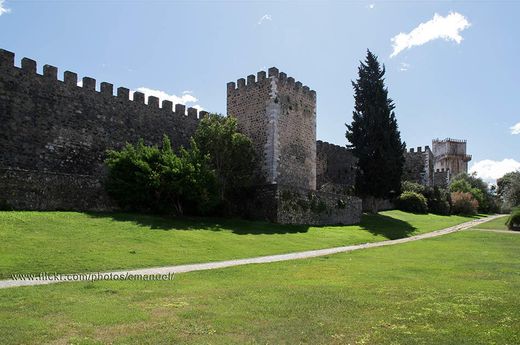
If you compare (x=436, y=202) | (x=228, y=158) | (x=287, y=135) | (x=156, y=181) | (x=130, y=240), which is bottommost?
(x=130, y=240)

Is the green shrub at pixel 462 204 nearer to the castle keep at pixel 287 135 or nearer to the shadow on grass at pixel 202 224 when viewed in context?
the castle keep at pixel 287 135

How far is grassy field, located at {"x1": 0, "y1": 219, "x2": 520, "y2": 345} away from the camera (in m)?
6.41

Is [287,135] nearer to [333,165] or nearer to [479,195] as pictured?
[333,165]

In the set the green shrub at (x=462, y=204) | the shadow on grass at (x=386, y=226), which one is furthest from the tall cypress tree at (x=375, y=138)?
the green shrub at (x=462, y=204)

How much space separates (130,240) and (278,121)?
1646 centimetres

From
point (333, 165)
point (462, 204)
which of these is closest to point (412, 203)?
point (333, 165)

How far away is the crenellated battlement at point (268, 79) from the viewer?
98.6 feet

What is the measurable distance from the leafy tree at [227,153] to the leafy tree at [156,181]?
3659 mm

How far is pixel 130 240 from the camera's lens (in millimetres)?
15484

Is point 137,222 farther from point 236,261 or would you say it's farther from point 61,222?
point 236,261

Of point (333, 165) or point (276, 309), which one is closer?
point (276, 309)

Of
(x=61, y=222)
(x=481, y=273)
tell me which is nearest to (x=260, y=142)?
(x=61, y=222)

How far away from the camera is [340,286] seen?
33.6 feet

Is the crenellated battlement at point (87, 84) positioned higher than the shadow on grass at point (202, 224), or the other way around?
the crenellated battlement at point (87, 84)
